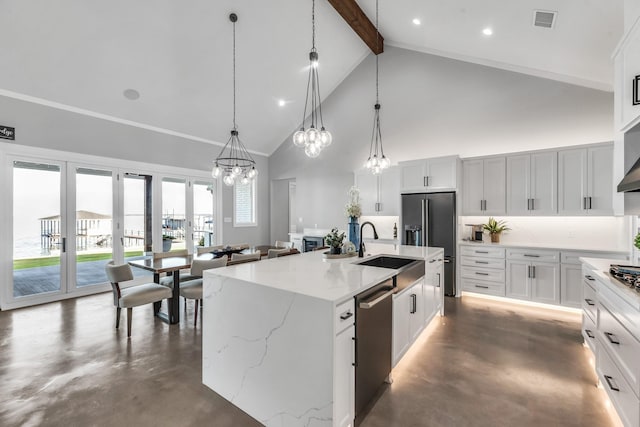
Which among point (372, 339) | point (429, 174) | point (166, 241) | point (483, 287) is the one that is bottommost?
point (483, 287)

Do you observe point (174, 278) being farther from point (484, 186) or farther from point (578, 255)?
point (578, 255)

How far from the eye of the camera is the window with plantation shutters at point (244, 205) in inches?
283

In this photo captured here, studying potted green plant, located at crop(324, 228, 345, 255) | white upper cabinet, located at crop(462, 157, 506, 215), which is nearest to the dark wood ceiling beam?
white upper cabinet, located at crop(462, 157, 506, 215)

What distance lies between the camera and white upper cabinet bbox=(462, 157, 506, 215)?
14.8ft

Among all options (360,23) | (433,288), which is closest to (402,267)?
(433,288)

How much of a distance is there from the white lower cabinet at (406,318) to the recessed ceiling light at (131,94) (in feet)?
17.2

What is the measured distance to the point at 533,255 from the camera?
4.10 meters

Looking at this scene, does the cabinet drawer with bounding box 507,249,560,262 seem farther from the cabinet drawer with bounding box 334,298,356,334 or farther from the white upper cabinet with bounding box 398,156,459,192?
the cabinet drawer with bounding box 334,298,356,334

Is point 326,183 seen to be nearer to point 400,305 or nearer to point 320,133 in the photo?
point 320,133

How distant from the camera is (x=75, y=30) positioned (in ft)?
12.0

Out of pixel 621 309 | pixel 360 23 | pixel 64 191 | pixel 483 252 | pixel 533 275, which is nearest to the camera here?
pixel 621 309

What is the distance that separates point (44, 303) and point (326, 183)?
558 cm

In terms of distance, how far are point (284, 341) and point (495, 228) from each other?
4.35 metres

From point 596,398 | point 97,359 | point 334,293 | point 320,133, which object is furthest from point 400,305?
point 97,359
